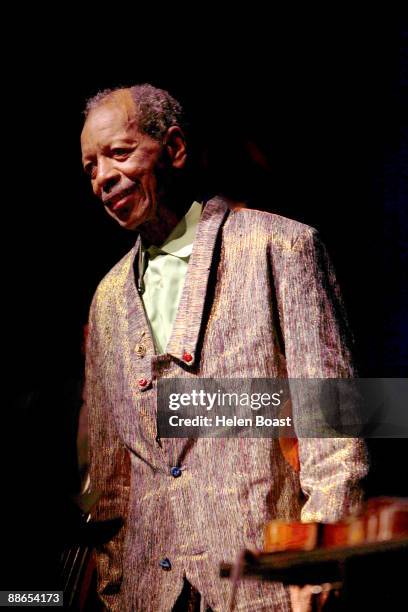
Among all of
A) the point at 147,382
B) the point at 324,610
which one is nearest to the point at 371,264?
the point at 147,382

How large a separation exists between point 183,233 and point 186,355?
288 millimetres

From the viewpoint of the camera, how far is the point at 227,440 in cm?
140

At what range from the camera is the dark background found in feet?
5.84

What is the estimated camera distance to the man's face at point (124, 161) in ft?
5.04

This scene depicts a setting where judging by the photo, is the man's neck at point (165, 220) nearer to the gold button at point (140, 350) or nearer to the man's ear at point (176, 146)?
the man's ear at point (176, 146)

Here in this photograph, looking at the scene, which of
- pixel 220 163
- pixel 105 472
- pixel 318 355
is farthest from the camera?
pixel 220 163

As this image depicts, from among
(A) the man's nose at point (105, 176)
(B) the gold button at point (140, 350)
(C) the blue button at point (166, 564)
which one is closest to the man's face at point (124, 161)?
(A) the man's nose at point (105, 176)

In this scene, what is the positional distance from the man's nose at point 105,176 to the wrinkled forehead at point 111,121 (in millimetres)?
41

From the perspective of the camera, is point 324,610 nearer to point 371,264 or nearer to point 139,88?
point 371,264

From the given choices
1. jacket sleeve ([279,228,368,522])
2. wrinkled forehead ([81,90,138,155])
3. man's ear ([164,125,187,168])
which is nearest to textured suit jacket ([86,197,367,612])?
jacket sleeve ([279,228,368,522])

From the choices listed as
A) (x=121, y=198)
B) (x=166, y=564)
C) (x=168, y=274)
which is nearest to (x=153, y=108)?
(x=121, y=198)

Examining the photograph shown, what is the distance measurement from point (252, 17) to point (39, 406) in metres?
1.09

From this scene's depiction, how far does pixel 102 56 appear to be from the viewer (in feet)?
6.30

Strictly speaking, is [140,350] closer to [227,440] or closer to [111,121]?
[227,440]
